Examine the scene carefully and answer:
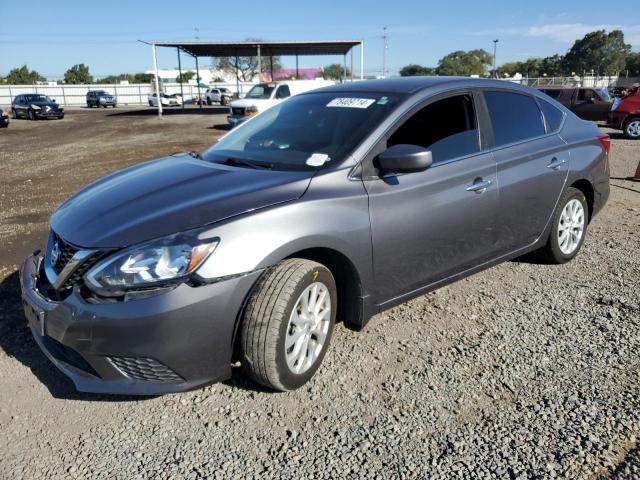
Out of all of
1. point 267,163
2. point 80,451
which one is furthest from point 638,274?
point 80,451

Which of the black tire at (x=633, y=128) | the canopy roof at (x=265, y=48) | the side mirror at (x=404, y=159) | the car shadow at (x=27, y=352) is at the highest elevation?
the canopy roof at (x=265, y=48)

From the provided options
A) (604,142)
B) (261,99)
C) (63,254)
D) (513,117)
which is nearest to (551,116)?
(513,117)

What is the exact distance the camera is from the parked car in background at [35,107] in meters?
30.7

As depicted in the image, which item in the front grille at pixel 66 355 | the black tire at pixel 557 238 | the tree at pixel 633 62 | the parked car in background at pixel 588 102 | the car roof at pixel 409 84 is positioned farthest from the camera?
the tree at pixel 633 62

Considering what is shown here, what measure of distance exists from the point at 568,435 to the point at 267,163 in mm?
2186

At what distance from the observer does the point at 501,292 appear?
4.20 m

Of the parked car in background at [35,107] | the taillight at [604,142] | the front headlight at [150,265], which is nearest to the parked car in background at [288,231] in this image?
the front headlight at [150,265]

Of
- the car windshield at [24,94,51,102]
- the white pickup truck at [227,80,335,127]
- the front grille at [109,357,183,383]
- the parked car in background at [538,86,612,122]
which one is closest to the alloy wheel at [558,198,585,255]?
the front grille at [109,357,183,383]

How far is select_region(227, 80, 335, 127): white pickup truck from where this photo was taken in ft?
59.7

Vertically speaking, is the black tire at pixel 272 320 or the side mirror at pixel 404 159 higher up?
the side mirror at pixel 404 159

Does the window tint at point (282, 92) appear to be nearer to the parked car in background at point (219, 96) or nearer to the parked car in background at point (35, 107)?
the parked car in background at point (35, 107)

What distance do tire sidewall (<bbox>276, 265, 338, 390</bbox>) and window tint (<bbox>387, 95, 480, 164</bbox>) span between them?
95 cm

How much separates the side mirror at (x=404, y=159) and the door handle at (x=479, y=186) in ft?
2.09

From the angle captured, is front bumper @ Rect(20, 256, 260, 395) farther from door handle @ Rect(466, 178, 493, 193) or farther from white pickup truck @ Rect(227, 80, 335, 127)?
white pickup truck @ Rect(227, 80, 335, 127)
